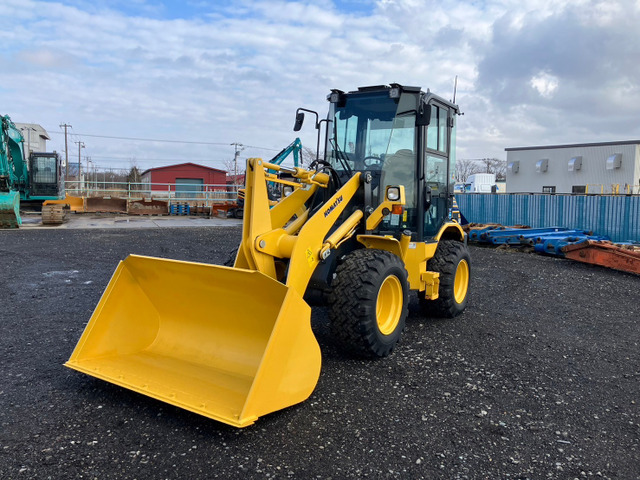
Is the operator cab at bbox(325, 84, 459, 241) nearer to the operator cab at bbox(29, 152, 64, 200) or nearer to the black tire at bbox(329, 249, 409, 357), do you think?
the black tire at bbox(329, 249, 409, 357)

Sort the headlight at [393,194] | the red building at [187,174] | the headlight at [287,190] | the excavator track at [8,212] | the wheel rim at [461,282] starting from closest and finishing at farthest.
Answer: the headlight at [393,194]
the headlight at [287,190]
the wheel rim at [461,282]
the excavator track at [8,212]
the red building at [187,174]

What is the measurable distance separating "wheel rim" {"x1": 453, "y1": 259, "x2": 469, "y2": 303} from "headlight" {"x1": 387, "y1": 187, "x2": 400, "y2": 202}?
1.82 metres

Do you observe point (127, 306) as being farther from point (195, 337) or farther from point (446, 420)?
point (446, 420)

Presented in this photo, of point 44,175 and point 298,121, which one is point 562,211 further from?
point 44,175

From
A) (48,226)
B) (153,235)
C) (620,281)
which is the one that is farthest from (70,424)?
(48,226)

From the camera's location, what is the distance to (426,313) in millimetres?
6223

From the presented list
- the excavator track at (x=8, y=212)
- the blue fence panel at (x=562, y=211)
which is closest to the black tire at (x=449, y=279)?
the blue fence panel at (x=562, y=211)

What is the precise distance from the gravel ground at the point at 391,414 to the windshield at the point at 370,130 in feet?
6.19

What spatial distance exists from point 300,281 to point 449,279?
2337 mm

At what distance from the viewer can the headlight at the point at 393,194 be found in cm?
502

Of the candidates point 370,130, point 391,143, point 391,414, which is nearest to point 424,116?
point 391,143

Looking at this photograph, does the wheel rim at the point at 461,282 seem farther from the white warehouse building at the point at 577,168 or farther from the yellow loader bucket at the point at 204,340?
the white warehouse building at the point at 577,168

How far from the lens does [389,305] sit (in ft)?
15.9

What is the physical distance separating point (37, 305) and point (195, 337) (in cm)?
344
